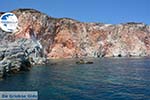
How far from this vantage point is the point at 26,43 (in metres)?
121

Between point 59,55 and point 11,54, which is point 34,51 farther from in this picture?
point 59,55

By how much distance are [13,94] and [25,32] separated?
169m

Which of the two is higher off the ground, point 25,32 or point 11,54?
point 25,32

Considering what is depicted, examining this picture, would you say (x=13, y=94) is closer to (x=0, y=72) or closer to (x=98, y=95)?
(x=98, y=95)

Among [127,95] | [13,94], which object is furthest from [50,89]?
[13,94]

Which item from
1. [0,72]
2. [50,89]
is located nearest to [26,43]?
[0,72]

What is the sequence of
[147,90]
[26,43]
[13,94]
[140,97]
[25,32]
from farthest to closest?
1. [25,32]
2. [26,43]
3. [147,90]
4. [140,97]
5. [13,94]

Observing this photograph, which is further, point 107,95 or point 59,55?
point 59,55

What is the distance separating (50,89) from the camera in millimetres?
50969

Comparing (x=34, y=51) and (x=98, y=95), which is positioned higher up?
(x=34, y=51)

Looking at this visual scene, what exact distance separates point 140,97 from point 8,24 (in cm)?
2403

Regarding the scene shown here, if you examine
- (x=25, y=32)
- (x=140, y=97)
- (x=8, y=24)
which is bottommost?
(x=140, y=97)

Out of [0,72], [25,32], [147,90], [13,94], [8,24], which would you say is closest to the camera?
[13,94]

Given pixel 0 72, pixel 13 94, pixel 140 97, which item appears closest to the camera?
pixel 13 94
